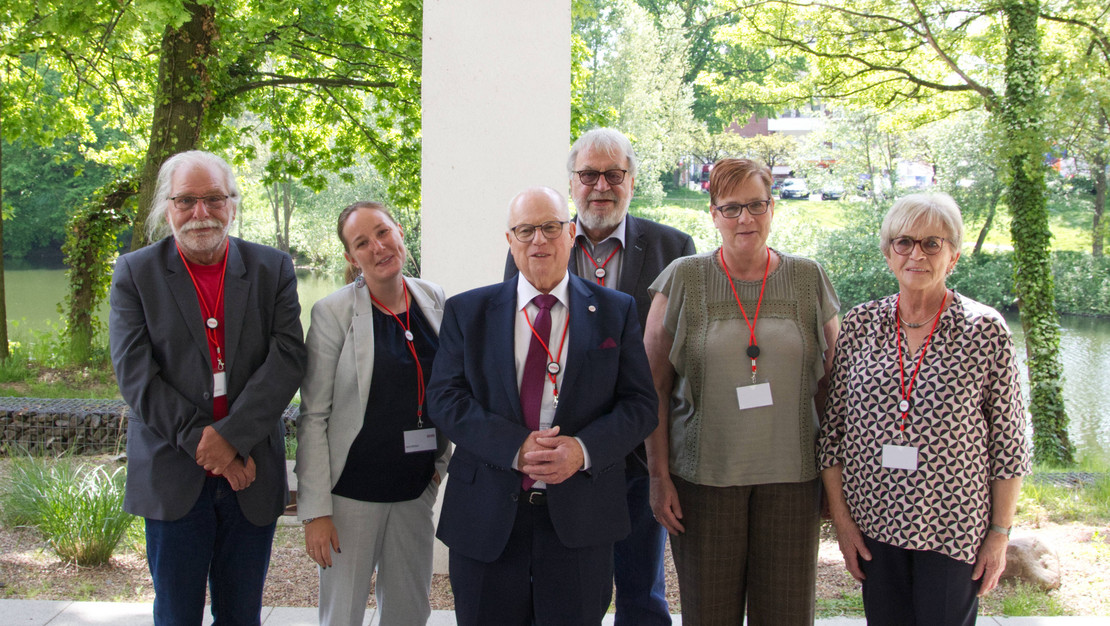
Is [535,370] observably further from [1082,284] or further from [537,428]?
[1082,284]

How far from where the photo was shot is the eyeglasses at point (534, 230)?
2037 millimetres

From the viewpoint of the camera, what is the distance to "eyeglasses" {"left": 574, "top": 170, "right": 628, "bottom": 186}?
8.48 feet

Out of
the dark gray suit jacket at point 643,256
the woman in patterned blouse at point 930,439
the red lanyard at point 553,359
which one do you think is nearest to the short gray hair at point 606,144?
the dark gray suit jacket at point 643,256

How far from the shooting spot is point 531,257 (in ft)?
6.78

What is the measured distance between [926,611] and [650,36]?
2164cm

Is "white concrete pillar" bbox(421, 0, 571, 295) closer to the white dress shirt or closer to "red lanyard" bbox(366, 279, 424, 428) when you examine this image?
"red lanyard" bbox(366, 279, 424, 428)

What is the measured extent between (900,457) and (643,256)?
102cm

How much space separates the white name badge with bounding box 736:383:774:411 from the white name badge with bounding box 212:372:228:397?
143cm

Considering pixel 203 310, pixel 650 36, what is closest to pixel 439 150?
pixel 203 310

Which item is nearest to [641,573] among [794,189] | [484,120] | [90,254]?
[484,120]

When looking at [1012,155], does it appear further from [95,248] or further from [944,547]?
[95,248]

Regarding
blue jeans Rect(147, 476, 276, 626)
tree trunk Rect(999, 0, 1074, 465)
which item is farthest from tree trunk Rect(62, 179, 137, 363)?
tree trunk Rect(999, 0, 1074, 465)

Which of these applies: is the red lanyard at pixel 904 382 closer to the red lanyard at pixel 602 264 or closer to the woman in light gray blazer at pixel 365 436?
the red lanyard at pixel 602 264

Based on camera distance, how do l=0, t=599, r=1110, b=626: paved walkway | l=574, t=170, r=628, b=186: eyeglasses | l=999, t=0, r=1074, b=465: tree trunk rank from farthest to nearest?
l=999, t=0, r=1074, b=465: tree trunk
l=0, t=599, r=1110, b=626: paved walkway
l=574, t=170, r=628, b=186: eyeglasses
